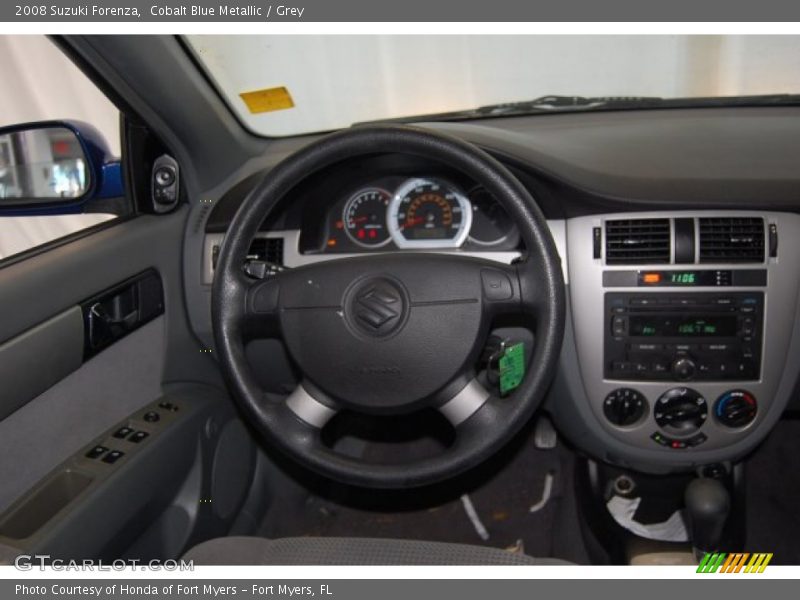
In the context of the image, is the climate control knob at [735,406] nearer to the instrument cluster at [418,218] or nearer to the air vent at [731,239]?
the air vent at [731,239]

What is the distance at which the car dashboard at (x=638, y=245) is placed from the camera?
58.0 inches

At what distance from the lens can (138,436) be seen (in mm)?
1507

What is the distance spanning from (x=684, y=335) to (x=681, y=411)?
0.18m

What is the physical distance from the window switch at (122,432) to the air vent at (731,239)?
132cm

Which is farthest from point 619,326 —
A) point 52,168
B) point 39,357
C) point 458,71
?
point 458,71

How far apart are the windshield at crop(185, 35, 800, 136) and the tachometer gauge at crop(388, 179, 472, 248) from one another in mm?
443

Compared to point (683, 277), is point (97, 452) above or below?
below

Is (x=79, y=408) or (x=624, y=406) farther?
(x=624, y=406)

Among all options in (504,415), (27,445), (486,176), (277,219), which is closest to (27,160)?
(277,219)

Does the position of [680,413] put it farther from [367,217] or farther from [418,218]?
[367,217]

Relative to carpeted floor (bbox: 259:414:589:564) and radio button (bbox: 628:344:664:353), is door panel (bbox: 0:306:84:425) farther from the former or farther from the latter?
radio button (bbox: 628:344:664:353)

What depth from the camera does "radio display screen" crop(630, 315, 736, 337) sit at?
1.52 m
